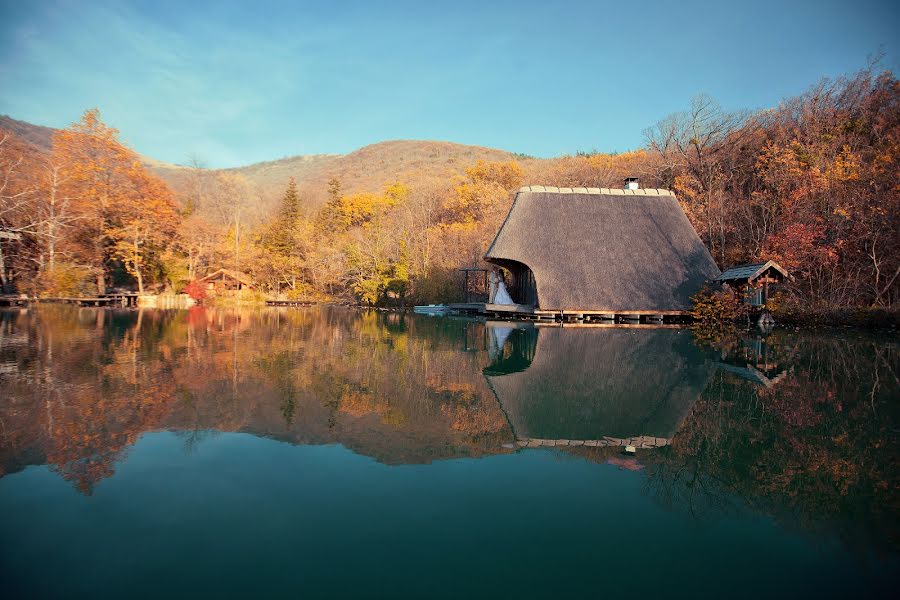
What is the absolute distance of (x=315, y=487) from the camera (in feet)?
12.8

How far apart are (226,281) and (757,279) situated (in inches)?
1172

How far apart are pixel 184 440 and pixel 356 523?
2.49 metres

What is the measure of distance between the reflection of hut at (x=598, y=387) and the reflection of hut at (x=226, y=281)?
24.6 meters

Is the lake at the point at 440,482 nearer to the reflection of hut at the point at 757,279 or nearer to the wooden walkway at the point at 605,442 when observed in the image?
the wooden walkway at the point at 605,442

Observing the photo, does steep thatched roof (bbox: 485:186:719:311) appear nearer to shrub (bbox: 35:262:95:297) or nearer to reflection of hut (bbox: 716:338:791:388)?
reflection of hut (bbox: 716:338:791:388)

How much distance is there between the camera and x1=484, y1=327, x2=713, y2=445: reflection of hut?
5531 mm

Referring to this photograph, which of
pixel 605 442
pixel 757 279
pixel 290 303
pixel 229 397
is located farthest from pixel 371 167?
pixel 605 442

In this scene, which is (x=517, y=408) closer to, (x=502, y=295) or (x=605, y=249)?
(x=605, y=249)

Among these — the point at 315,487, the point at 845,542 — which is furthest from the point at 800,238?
the point at 315,487

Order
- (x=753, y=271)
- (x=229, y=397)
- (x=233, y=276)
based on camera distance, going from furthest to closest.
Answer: (x=233, y=276) → (x=753, y=271) → (x=229, y=397)

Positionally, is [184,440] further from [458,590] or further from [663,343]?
[663,343]

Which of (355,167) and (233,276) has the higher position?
(355,167)

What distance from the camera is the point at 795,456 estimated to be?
468cm

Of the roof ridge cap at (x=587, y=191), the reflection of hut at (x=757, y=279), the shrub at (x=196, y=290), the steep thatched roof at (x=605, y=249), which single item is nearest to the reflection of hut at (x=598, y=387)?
the reflection of hut at (x=757, y=279)
